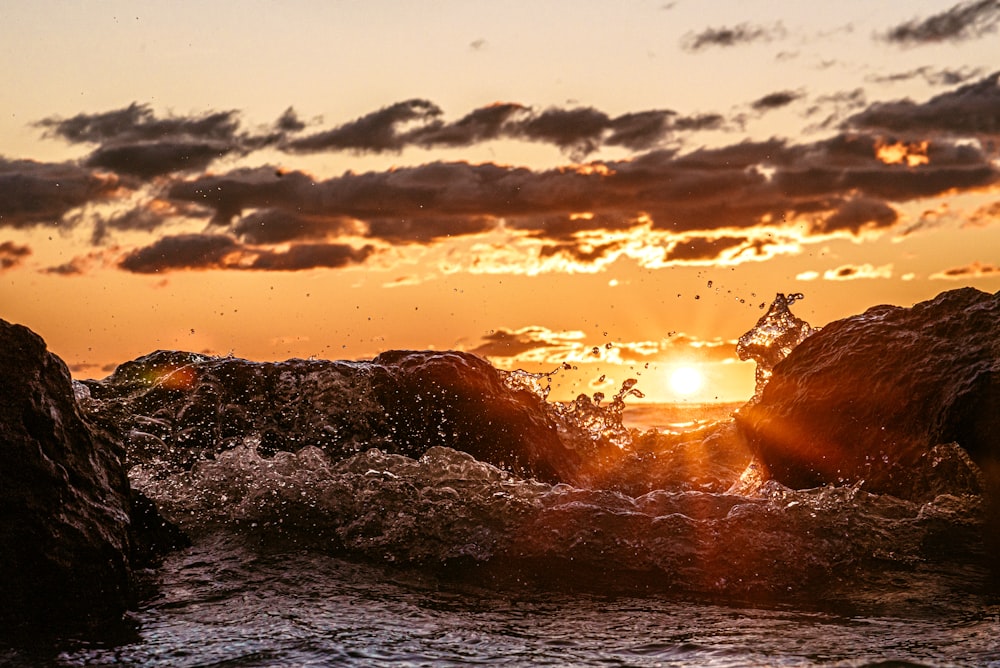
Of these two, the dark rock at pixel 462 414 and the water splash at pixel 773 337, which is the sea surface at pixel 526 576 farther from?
the water splash at pixel 773 337

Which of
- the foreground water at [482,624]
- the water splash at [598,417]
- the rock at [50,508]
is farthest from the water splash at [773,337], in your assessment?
the rock at [50,508]

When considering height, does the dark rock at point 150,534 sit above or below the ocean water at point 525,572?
above

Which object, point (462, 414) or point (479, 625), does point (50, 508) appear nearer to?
point (479, 625)

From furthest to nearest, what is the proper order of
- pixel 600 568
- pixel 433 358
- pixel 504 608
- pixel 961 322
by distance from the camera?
pixel 433 358
pixel 961 322
pixel 600 568
pixel 504 608

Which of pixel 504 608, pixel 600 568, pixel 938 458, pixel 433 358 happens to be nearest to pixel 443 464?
pixel 433 358

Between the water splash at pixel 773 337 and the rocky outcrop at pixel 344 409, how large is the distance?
2363 millimetres

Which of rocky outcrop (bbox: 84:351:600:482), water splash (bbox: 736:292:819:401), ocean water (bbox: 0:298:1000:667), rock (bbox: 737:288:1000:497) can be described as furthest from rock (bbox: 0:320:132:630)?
water splash (bbox: 736:292:819:401)

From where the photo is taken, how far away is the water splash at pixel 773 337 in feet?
34.3

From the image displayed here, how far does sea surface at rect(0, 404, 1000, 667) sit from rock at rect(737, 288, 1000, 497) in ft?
0.95

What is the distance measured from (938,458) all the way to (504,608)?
11.2ft

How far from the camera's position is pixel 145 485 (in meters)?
7.35

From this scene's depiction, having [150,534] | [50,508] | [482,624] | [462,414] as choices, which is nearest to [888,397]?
[462,414]

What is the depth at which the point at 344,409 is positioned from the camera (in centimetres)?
895

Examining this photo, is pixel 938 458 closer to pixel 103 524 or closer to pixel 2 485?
pixel 103 524
